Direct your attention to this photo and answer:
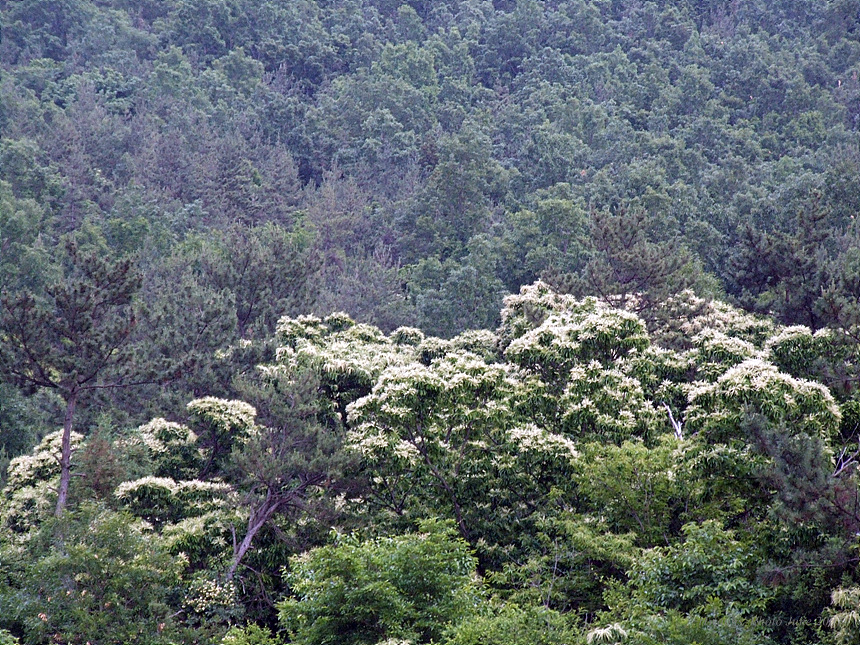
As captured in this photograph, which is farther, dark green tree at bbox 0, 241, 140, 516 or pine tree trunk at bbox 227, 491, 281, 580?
dark green tree at bbox 0, 241, 140, 516

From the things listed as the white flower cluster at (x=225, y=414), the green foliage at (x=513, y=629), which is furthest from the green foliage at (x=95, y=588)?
the green foliage at (x=513, y=629)

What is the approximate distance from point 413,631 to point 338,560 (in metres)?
1.69

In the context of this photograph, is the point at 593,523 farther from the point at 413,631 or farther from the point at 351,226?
the point at 351,226

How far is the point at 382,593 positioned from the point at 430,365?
9315mm

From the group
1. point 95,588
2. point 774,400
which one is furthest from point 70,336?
point 774,400

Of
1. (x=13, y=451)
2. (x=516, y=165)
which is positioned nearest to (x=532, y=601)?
(x=13, y=451)

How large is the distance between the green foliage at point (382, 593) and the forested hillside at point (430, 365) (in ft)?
0.22

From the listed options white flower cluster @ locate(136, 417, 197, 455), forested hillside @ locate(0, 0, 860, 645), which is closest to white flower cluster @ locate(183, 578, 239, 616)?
forested hillside @ locate(0, 0, 860, 645)

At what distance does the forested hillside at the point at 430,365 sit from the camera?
697 inches

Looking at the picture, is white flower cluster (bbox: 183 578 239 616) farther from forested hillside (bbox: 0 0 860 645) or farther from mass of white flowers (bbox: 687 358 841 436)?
mass of white flowers (bbox: 687 358 841 436)

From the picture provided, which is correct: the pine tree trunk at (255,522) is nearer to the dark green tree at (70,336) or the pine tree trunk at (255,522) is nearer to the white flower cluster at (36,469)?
the dark green tree at (70,336)

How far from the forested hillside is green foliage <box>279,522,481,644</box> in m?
0.07

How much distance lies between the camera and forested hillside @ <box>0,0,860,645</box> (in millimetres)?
17703

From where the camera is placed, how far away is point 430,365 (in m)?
25.8
